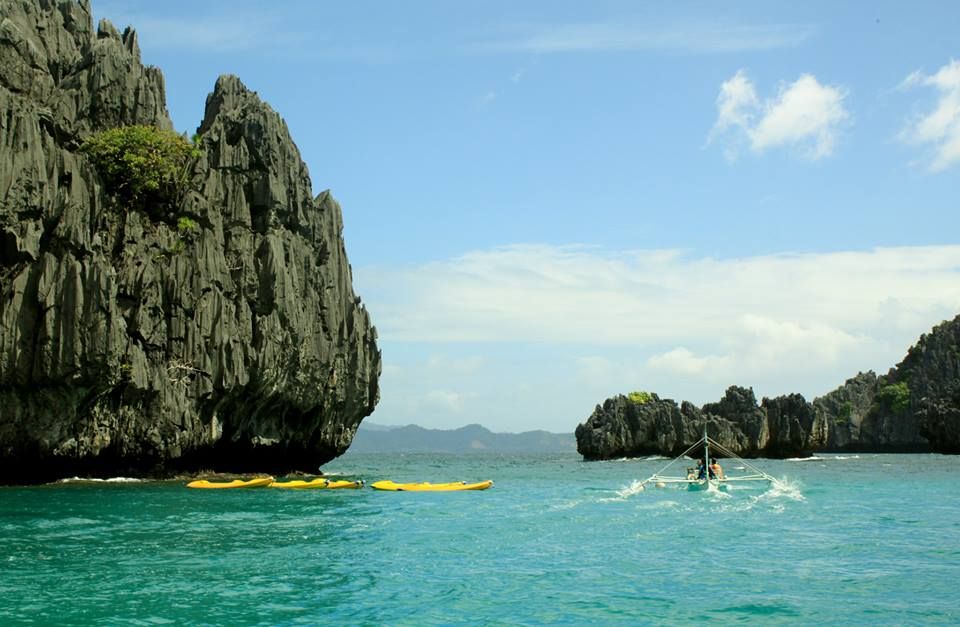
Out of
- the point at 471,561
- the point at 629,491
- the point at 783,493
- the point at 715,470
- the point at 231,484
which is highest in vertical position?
the point at 715,470

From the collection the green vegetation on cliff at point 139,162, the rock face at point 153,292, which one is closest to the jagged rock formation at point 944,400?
the rock face at point 153,292

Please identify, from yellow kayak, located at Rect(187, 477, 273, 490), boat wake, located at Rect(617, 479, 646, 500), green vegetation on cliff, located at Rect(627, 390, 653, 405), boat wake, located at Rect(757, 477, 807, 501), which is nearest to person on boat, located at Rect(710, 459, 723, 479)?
boat wake, located at Rect(757, 477, 807, 501)

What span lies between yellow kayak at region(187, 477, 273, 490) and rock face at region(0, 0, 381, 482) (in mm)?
4312

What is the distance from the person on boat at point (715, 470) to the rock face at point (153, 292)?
32577 millimetres

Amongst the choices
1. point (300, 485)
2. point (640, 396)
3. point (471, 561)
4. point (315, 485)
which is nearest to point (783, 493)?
point (315, 485)

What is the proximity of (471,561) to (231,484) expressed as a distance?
35.0 meters

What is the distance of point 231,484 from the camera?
→ 6181 centimetres

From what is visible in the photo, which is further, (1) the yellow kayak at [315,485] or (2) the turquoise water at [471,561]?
(1) the yellow kayak at [315,485]

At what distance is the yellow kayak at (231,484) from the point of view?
198 ft

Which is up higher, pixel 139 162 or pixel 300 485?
pixel 139 162

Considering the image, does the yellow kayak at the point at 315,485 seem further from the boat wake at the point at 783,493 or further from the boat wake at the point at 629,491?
the boat wake at the point at 783,493

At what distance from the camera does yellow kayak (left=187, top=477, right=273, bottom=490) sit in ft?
198

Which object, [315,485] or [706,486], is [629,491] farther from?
[315,485]

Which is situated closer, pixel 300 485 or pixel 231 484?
pixel 231 484
